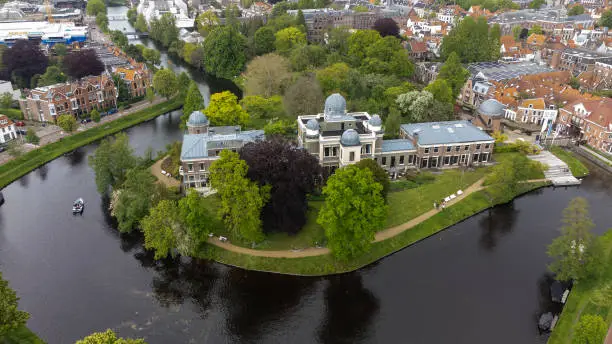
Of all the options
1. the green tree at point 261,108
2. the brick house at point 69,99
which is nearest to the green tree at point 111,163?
the green tree at point 261,108

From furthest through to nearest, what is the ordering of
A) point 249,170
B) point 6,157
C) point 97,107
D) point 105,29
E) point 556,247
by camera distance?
1. point 105,29
2. point 97,107
3. point 6,157
4. point 249,170
5. point 556,247

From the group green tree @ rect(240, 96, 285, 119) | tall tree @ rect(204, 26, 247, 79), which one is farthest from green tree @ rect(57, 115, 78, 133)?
tall tree @ rect(204, 26, 247, 79)

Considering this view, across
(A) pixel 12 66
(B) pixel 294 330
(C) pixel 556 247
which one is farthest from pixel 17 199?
(C) pixel 556 247

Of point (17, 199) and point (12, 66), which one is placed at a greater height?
point (12, 66)

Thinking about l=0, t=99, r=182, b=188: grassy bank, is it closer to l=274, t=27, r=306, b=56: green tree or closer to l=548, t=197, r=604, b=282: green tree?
l=274, t=27, r=306, b=56: green tree

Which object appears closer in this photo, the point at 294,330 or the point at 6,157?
the point at 294,330

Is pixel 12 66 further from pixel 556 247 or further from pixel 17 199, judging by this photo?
pixel 556 247
